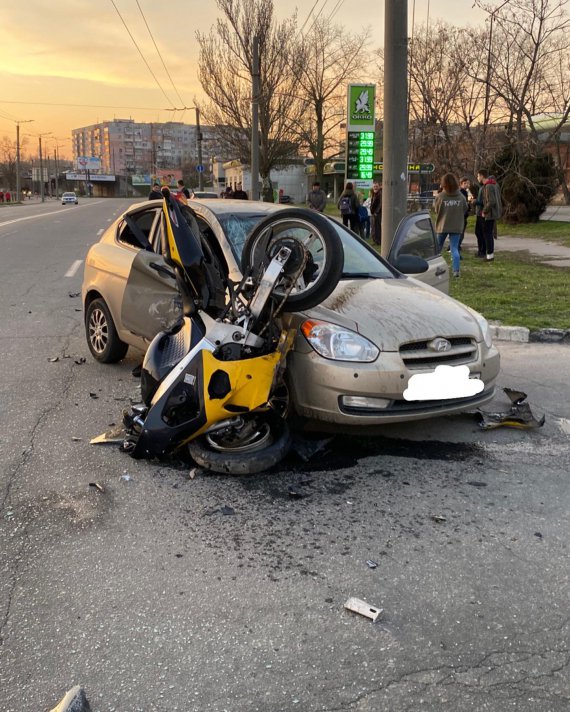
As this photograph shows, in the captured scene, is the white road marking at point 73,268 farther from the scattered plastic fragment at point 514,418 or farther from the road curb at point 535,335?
the scattered plastic fragment at point 514,418

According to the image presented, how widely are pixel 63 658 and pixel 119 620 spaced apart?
264 mm

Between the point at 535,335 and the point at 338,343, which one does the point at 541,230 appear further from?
the point at 338,343

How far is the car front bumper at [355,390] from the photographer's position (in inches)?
154

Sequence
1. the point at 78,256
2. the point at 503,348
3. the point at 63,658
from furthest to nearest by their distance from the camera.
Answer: the point at 78,256
the point at 503,348
the point at 63,658

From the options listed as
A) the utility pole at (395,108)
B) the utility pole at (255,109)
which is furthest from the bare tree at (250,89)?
the utility pole at (395,108)

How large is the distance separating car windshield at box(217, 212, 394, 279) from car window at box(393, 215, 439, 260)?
32 cm

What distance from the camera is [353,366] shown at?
12.9 feet

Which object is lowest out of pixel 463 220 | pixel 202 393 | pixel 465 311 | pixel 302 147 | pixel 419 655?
pixel 419 655

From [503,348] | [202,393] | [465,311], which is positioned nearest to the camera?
[202,393]

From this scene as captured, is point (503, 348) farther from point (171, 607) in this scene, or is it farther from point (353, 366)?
point (171, 607)

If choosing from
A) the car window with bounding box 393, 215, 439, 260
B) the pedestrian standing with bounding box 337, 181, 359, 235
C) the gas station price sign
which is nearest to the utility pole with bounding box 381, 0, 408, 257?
the car window with bounding box 393, 215, 439, 260

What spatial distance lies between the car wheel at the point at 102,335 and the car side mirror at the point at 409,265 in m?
2.62

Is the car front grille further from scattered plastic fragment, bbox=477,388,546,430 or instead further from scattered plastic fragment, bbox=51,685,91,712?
scattered plastic fragment, bbox=51,685,91,712

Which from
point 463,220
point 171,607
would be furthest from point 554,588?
point 463,220
